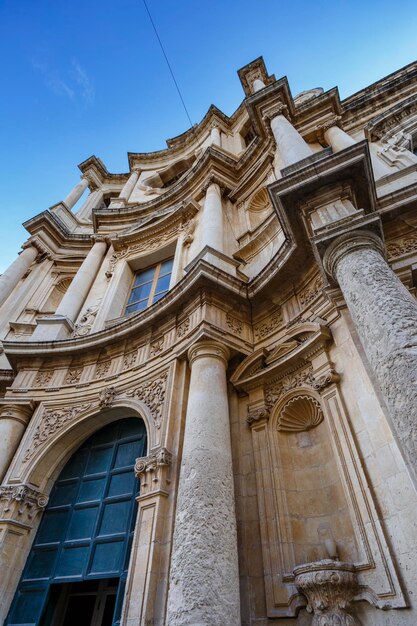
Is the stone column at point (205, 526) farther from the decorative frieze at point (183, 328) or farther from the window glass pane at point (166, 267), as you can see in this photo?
the window glass pane at point (166, 267)

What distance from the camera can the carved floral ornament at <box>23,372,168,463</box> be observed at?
6.19 m

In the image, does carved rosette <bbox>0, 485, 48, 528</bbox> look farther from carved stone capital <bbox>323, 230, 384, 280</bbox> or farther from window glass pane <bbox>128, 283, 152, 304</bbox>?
carved stone capital <bbox>323, 230, 384, 280</bbox>

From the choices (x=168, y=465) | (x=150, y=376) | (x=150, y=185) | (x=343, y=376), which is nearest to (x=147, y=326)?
(x=150, y=376)

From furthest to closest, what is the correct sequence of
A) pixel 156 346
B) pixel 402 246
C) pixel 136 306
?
pixel 136 306 < pixel 156 346 < pixel 402 246

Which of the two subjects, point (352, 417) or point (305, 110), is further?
point (305, 110)

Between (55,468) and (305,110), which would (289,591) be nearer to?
(55,468)

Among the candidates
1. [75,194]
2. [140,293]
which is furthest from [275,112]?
[75,194]

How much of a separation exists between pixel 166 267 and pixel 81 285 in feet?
8.92

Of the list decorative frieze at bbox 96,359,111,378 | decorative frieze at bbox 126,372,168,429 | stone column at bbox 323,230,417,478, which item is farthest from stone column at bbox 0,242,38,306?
stone column at bbox 323,230,417,478

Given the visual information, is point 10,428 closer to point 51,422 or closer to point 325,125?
point 51,422

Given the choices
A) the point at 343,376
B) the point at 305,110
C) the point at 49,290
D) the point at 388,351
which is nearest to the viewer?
the point at 388,351

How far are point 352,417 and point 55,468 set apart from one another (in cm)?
563

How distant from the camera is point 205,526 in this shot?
3.73 meters

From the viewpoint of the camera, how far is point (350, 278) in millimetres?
3928
